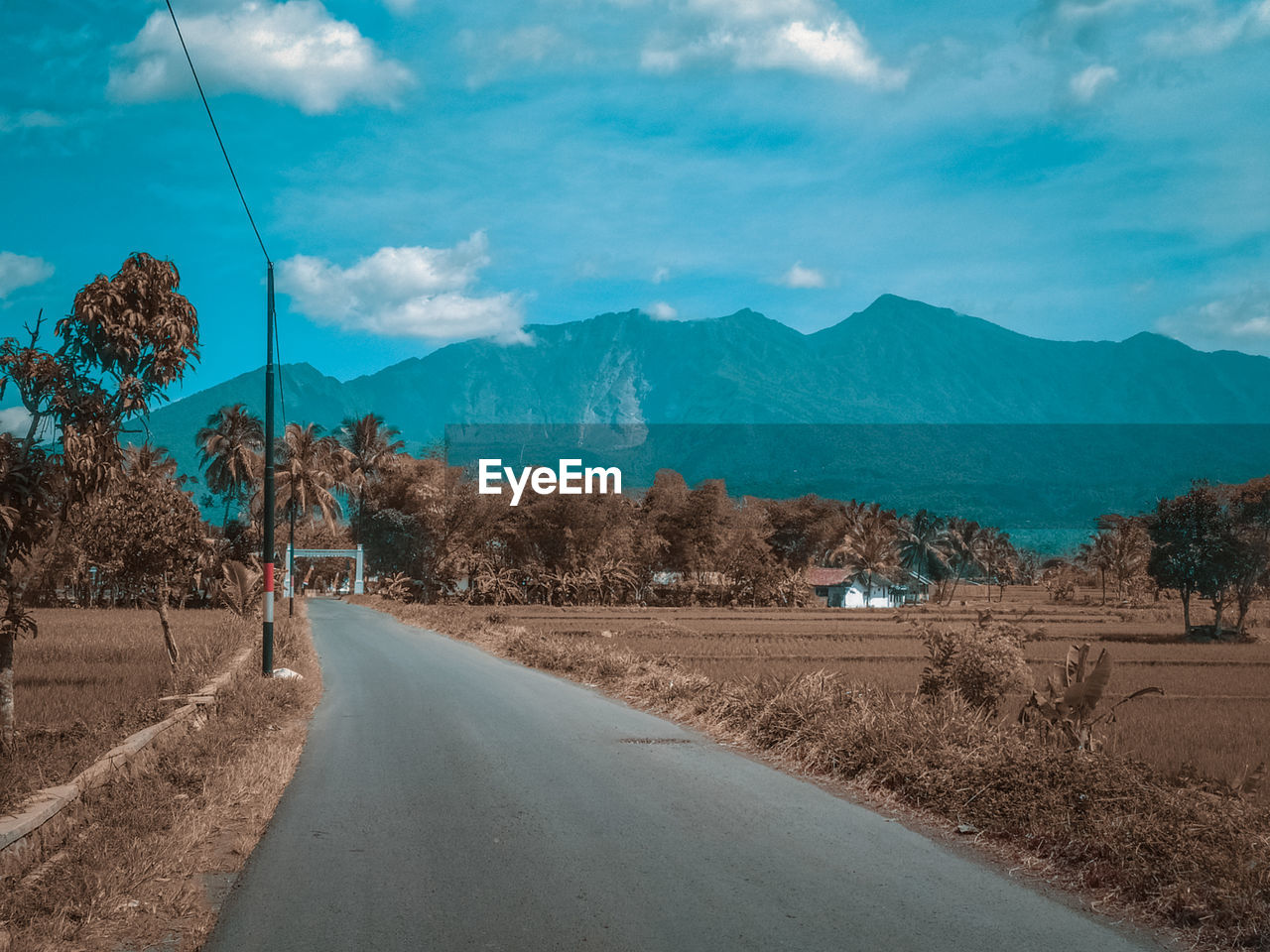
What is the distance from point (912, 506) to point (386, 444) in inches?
4571

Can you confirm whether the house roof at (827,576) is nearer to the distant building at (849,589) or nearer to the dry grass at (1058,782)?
the distant building at (849,589)

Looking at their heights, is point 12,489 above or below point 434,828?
above

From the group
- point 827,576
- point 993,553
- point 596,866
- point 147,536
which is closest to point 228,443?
point 827,576

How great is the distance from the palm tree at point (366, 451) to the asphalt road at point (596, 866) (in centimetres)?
6715

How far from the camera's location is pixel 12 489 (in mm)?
8523

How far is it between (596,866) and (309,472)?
5916 cm

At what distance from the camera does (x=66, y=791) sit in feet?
24.1

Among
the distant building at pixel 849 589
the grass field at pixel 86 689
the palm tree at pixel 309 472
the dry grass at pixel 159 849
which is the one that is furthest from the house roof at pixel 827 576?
the dry grass at pixel 159 849

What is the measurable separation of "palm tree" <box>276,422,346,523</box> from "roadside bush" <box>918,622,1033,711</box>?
48.2 meters

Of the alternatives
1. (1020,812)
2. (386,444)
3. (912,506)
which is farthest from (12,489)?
(912,506)

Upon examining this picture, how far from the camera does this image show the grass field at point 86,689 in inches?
341

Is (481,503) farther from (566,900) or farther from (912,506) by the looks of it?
(912,506)

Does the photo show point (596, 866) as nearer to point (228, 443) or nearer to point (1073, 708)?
point (1073, 708)

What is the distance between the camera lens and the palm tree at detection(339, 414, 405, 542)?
76.1m
